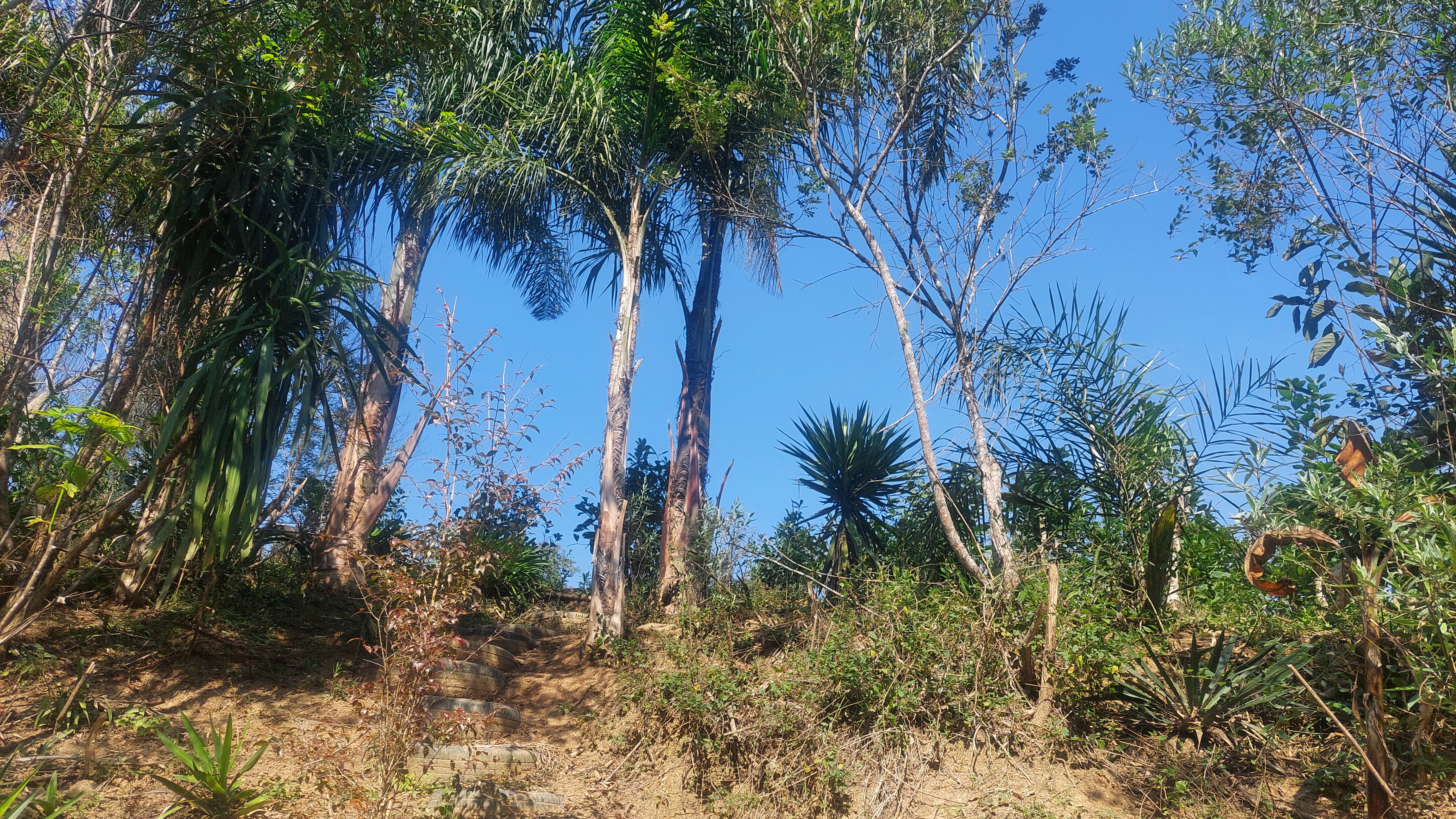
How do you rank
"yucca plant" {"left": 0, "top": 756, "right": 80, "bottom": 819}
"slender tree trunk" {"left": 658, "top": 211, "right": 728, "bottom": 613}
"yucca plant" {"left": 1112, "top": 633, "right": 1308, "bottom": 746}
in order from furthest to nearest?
"slender tree trunk" {"left": 658, "top": 211, "right": 728, "bottom": 613} < "yucca plant" {"left": 1112, "top": 633, "right": 1308, "bottom": 746} < "yucca plant" {"left": 0, "top": 756, "right": 80, "bottom": 819}

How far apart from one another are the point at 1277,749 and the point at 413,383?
598 cm

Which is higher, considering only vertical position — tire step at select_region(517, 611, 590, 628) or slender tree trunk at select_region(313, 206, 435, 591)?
slender tree trunk at select_region(313, 206, 435, 591)

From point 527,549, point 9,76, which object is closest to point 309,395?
point 9,76

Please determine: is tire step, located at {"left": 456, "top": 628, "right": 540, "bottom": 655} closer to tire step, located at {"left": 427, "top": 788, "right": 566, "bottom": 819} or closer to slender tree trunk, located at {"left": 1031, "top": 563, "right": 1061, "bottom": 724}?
tire step, located at {"left": 427, "top": 788, "right": 566, "bottom": 819}

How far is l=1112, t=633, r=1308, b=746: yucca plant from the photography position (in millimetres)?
4871

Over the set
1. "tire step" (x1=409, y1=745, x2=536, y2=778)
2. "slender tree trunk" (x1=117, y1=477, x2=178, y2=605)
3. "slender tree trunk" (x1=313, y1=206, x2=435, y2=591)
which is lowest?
"tire step" (x1=409, y1=745, x2=536, y2=778)

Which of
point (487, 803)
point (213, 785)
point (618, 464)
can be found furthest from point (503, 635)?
point (213, 785)

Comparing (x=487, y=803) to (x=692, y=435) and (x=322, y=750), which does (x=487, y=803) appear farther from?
(x=692, y=435)

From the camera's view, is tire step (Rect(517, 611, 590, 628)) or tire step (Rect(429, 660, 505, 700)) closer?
A: tire step (Rect(429, 660, 505, 700))

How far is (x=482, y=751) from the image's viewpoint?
5273mm

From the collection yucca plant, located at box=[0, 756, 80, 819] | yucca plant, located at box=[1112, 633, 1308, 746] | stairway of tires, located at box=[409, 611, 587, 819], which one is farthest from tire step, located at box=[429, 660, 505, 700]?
yucca plant, located at box=[1112, 633, 1308, 746]

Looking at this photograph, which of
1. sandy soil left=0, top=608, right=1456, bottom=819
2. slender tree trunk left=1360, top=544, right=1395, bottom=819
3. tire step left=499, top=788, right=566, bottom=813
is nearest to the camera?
slender tree trunk left=1360, top=544, right=1395, bottom=819

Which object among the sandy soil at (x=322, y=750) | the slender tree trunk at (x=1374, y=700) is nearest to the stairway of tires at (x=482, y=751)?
the sandy soil at (x=322, y=750)

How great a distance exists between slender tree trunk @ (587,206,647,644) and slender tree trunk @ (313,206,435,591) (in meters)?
2.16
